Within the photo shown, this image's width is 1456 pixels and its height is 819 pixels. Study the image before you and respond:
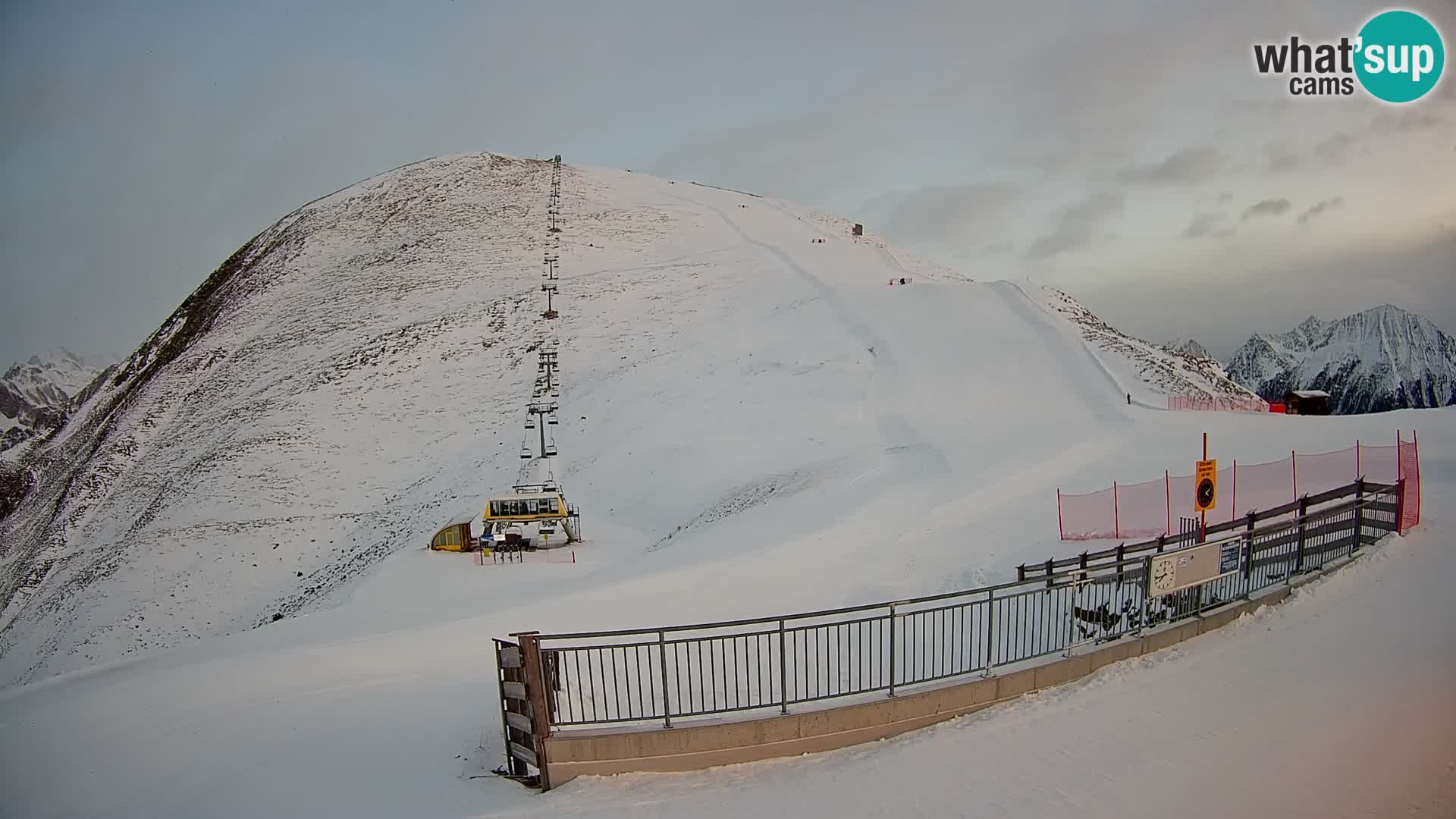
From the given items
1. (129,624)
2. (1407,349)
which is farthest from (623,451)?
(1407,349)

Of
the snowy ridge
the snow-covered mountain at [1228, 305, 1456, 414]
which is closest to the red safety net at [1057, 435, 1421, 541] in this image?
the snowy ridge

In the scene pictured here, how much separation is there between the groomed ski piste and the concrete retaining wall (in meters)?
0.22

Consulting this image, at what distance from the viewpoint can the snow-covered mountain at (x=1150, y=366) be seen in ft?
104

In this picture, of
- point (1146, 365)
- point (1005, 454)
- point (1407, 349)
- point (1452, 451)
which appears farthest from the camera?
point (1407, 349)

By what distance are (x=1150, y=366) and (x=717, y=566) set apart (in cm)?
2509

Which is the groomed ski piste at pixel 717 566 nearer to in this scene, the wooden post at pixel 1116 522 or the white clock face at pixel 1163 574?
the white clock face at pixel 1163 574

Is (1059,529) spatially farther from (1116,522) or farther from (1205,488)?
(1205,488)

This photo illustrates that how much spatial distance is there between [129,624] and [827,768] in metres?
31.9

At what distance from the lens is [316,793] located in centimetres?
932

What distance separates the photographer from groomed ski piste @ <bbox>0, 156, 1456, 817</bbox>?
745cm

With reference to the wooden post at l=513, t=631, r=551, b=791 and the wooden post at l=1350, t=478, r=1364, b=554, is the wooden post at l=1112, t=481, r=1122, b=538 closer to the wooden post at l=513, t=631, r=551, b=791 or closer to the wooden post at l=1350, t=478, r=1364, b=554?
the wooden post at l=1350, t=478, r=1364, b=554

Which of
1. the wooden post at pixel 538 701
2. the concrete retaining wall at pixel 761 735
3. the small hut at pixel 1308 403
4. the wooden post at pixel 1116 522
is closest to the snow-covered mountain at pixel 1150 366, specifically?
the small hut at pixel 1308 403

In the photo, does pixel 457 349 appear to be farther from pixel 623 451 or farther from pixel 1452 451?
pixel 1452 451

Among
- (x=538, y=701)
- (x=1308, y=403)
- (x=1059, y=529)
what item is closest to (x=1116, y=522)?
(x=1059, y=529)
